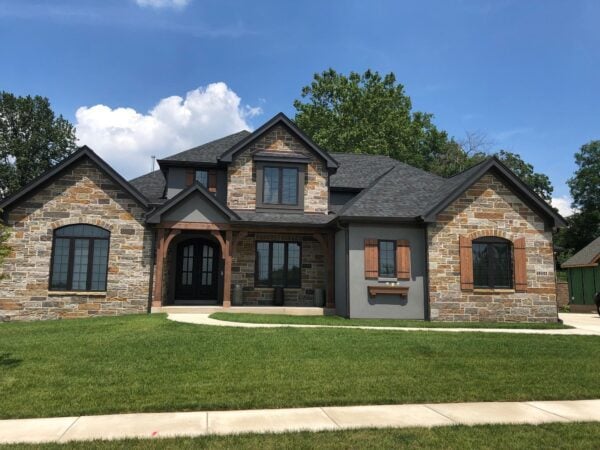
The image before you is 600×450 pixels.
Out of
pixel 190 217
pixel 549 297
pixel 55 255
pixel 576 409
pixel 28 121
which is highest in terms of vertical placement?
pixel 28 121

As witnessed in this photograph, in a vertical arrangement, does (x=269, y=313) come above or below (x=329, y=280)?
below

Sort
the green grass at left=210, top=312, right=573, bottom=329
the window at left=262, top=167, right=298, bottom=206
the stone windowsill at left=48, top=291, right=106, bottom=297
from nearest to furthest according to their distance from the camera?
the green grass at left=210, top=312, right=573, bottom=329 → the stone windowsill at left=48, top=291, right=106, bottom=297 → the window at left=262, top=167, right=298, bottom=206

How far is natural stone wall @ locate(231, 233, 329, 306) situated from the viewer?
1795cm

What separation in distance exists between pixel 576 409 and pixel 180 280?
14.9m

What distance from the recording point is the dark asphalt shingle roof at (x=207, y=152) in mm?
19062

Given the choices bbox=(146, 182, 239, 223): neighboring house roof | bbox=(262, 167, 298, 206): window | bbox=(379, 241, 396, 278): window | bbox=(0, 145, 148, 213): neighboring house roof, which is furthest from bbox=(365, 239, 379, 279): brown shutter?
bbox=(0, 145, 148, 213): neighboring house roof

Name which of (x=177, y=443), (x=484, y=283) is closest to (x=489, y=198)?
(x=484, y=283)

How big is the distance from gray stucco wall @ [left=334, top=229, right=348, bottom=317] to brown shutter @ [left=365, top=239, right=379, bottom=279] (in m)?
0.75

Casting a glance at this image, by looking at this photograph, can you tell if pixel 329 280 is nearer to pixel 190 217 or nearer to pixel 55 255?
pixel 190 217

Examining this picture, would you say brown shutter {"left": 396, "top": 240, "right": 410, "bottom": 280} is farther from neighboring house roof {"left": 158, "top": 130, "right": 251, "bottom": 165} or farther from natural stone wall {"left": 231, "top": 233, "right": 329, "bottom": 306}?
neighboring house roof {"left": 158, "top": 130, "right": 251, "bottom": 165}

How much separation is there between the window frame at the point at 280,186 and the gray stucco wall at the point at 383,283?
3.77 m

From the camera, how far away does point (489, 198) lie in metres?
15.9

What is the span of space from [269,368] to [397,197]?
1103cm

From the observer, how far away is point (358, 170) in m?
22.0
